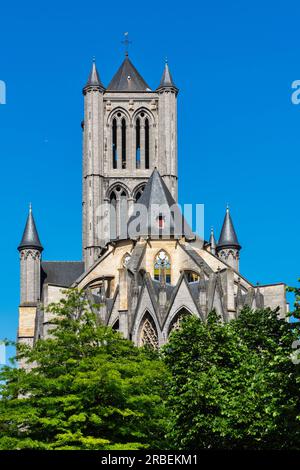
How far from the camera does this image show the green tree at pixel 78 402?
40.9 metres

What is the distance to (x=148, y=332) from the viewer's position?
79.2 m

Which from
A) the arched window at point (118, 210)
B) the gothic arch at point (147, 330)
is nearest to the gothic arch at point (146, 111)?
the arched window at point (118, 210)

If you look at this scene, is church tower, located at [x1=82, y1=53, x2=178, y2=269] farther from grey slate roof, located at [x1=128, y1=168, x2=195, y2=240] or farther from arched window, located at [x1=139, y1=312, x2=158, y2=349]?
arched window, located at [x1=139, y1=312, x2=158, y2=349]

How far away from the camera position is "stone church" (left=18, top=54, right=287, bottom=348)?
79562 mm

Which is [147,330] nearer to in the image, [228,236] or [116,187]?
[228,236]

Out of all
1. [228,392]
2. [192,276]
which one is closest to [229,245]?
[192,276]

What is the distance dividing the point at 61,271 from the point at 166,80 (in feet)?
72.9

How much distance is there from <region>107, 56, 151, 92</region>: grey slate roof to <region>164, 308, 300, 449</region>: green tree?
62906mm

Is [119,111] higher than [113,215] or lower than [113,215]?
higher

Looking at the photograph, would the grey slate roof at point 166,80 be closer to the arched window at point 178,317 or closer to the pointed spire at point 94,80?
the pointed spire at point 94,80

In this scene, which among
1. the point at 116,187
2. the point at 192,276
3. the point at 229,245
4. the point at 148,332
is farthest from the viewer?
the point at 116,187

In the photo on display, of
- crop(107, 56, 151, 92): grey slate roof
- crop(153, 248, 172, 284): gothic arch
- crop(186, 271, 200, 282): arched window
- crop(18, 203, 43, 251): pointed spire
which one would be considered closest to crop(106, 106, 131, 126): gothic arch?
crop(107, 56, 151, 92): grey slate roof

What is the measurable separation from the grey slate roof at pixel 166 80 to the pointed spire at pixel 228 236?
15.9 m

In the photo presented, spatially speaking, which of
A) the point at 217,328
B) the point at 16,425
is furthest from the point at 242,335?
the point at 16,425
